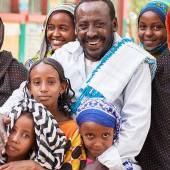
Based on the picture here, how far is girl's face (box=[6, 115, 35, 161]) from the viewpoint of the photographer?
276cm

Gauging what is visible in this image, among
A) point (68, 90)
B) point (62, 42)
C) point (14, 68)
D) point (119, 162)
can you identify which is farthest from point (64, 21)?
point (119, 162)

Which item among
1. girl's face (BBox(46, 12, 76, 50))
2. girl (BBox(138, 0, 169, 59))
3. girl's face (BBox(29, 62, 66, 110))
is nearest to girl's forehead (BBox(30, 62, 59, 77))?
girl's face (BBox(29, 62, 66, 110))

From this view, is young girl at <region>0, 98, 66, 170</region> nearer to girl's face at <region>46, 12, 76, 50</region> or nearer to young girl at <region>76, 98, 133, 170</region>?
young girl at <region>76, 98, 133, 170</region>

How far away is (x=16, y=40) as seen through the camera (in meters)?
7.02

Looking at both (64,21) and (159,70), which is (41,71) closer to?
(159,70)

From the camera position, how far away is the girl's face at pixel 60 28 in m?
3.96

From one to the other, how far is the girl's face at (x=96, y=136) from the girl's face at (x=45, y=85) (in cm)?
30

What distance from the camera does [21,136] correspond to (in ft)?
9.09

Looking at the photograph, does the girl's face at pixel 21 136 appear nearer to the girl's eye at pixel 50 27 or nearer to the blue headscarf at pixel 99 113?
the blue headscarf at pixel 99 113

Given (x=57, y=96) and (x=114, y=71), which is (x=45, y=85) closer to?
(x=57, y=96)

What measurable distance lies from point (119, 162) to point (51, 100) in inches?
23.1

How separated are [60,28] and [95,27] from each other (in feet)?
2.82

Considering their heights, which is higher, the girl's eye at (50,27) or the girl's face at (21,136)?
the girl's eye at (50,27)

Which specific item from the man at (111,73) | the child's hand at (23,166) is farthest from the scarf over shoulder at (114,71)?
the child's hand at (23,166)
